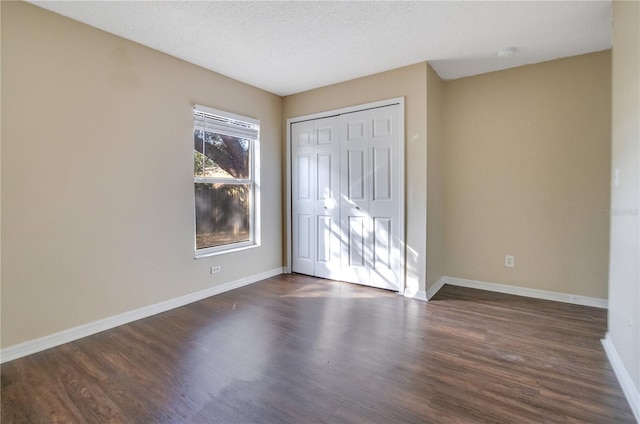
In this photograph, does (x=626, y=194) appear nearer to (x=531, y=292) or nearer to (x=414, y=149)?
(x=414, y=149)

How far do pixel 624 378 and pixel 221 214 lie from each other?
148 inches

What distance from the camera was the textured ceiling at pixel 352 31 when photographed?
7.70 feet

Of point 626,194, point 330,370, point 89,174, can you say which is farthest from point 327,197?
point 626,194

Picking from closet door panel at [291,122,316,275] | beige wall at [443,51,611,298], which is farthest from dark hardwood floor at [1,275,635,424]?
closet door panel at [291,122,316,275]

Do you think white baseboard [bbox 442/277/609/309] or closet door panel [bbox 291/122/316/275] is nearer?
white baseboard [bbox 442/277/609/309]

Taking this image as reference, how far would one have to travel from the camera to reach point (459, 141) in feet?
12.8

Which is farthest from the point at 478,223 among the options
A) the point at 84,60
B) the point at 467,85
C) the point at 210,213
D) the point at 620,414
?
the point at 84,60

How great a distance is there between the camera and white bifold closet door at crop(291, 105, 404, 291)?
3648 mm

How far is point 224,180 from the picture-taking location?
12.4 ft

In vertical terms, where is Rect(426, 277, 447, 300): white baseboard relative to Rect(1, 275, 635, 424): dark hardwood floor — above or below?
above

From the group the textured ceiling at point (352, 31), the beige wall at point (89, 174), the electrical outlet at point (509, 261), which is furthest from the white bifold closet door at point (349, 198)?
the beige wall at point (89, 174)

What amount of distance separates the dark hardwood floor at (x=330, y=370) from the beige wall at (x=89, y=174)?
1.22 feet

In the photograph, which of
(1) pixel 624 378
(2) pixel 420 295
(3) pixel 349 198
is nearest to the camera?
(1) pixel 624 378

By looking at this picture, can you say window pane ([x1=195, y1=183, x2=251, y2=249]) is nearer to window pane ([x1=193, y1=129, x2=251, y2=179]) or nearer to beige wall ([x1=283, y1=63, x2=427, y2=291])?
window pane ([x1=193, y1=129, x2=251, y2=179])
